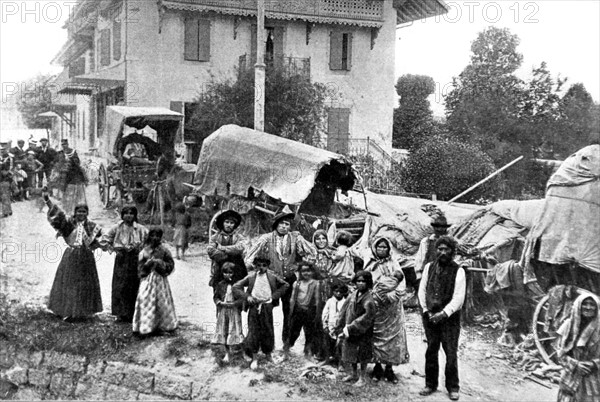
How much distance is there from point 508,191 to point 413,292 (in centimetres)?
704

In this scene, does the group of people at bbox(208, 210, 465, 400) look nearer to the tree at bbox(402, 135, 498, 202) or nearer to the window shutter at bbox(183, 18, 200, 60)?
the tree at bbox(402, 135, 498, 202)

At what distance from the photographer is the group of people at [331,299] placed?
633 cm

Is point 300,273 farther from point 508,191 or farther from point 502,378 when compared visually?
point 508,191

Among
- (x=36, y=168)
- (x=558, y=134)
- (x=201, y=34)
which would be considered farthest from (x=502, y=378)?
(x=201, y=34)

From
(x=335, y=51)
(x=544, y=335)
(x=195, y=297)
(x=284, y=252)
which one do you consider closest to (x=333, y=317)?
(x=284, y=252)

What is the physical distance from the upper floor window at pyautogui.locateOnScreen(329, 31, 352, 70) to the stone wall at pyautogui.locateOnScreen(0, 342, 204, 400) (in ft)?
49.7

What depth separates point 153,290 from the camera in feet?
25.1

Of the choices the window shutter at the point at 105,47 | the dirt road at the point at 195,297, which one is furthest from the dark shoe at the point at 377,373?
the window shutter at the point at 105,47

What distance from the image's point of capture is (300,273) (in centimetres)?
719

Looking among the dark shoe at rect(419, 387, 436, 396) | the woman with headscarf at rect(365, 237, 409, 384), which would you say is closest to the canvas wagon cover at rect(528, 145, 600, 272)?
the woman with headscarf at rect(365, 237, 409, 384)

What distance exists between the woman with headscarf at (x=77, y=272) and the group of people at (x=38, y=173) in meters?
6.08

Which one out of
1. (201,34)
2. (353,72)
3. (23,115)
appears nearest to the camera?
(201,34)

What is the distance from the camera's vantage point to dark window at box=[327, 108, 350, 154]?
2088 cm

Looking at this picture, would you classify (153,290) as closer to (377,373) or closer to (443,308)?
(377,373)
